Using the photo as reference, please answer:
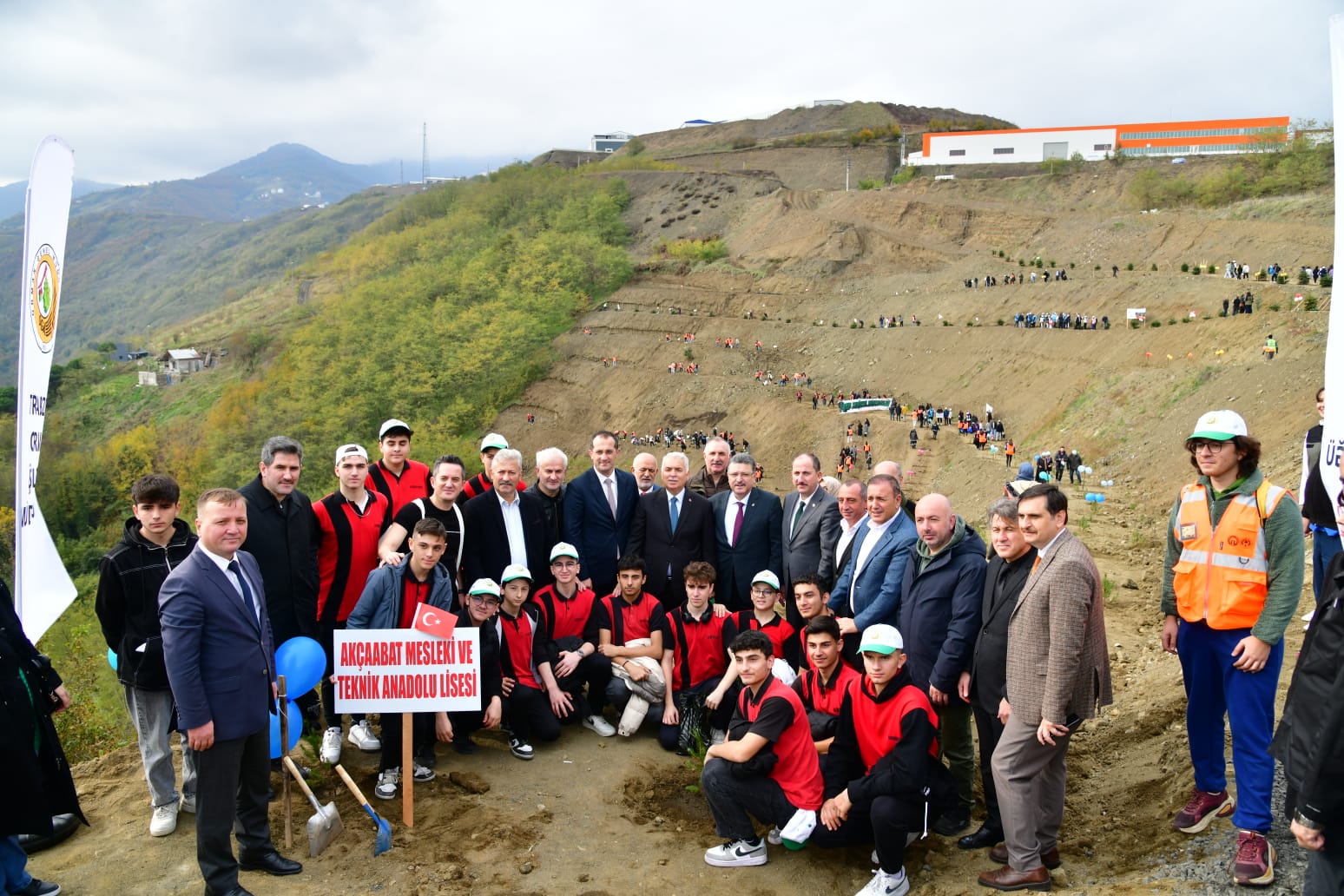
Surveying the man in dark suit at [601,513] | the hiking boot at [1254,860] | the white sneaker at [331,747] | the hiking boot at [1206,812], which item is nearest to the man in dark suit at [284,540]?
the white sneaker at [331,747]

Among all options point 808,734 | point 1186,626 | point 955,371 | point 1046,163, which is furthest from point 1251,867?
point 1046,163

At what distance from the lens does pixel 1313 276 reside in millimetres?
32188

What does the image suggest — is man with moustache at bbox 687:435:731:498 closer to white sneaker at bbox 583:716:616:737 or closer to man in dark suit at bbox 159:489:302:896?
white sneaker at bbox 583:716:616:737

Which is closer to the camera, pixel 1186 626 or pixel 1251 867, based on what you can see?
pixel 1251 867

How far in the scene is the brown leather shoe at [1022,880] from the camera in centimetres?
473

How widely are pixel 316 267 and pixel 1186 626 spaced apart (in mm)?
101629

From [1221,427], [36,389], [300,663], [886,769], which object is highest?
[36,389]

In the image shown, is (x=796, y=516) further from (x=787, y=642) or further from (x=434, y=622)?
(x=434, y=622)

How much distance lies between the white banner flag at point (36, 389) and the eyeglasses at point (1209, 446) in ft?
20.3

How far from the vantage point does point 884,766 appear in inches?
197

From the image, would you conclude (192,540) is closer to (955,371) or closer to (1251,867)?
(1251,867)

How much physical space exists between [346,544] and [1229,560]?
18.8 feet

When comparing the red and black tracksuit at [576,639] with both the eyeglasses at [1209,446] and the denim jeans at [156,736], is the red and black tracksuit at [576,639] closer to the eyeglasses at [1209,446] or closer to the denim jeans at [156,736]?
the denim jeans at [156,736]

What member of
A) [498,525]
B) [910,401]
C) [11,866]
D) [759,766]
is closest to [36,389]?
[11,866]
